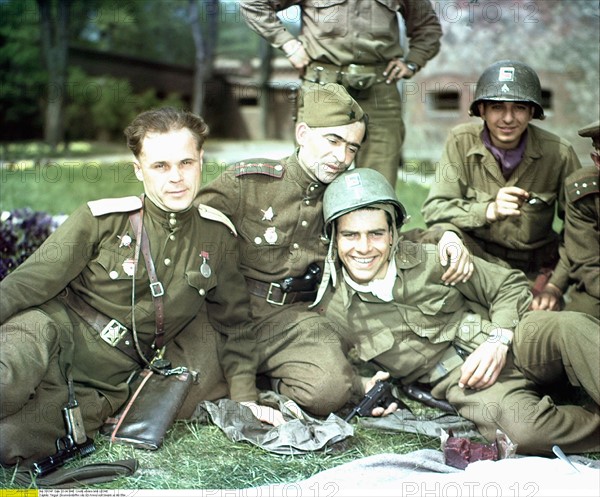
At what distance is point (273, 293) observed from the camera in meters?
4.12

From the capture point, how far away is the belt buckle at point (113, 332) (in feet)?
11.8

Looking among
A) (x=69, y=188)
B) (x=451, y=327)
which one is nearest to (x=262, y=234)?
(x=451, y=327)

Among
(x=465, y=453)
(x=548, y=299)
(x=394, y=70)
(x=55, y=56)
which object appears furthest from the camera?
(x=55, y=56)

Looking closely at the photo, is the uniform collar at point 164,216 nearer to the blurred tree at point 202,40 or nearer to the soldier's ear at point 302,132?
the soldier's ear at point 302,132

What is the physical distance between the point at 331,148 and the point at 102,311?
1445 millimetres

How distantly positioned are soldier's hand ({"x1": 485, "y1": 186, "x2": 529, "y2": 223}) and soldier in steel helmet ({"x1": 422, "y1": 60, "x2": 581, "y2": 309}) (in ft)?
0.05

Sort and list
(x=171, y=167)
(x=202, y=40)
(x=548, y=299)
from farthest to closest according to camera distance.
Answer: (x=202, y=40)
(x=548, y=299)
(x=171, y=167)

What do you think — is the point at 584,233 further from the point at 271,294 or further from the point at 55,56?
the point at 55,56

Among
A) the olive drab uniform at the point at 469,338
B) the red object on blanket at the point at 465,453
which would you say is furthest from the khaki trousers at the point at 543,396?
the red object on blanket at the point at 465,453

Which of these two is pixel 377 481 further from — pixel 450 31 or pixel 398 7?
pixel 450 31

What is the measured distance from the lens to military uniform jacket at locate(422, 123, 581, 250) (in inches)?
184

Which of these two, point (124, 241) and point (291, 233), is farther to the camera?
point (291, 233)

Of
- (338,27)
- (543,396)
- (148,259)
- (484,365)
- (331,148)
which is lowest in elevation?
(543,396)

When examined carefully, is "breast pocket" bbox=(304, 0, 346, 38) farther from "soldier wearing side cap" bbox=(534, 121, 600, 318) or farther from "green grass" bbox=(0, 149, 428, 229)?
"green grass" bbox=(0, 149, 428, 229)
